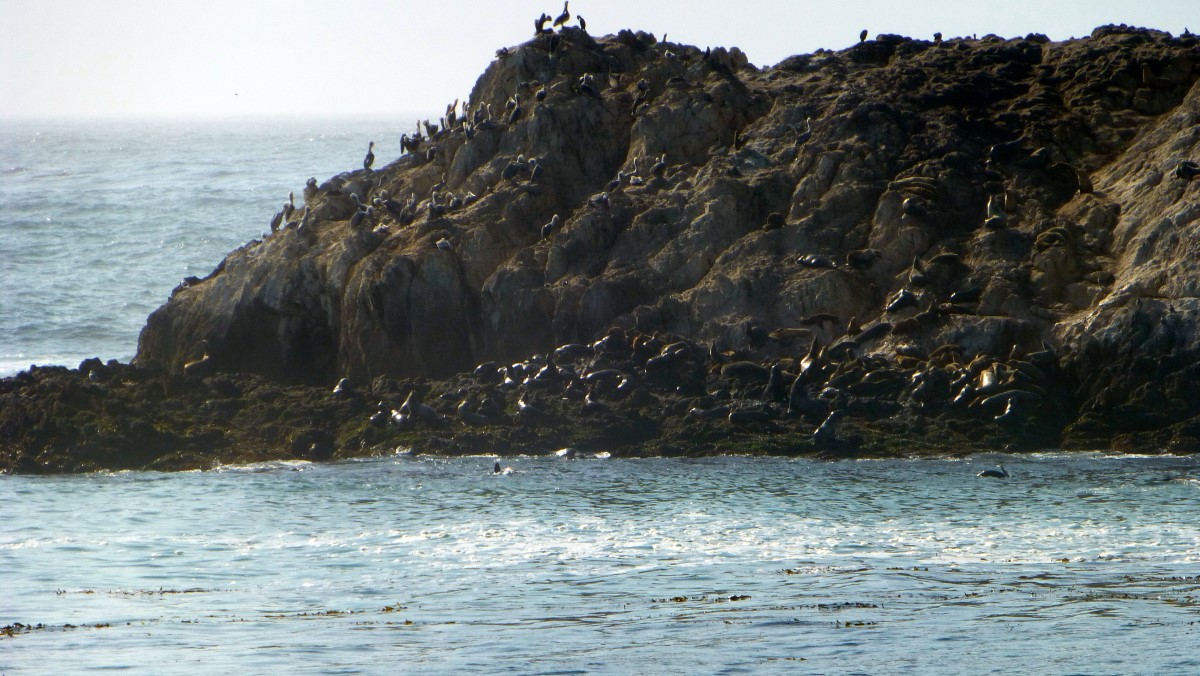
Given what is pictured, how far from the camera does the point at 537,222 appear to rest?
36125 millimetres

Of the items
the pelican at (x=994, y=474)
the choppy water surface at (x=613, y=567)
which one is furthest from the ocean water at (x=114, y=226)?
the pelican at (x=994, y=474)

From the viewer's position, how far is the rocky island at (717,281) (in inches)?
1169

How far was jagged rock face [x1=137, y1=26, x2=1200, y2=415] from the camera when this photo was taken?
31641mm

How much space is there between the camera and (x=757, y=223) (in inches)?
1368

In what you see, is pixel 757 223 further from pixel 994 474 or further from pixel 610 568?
pixel 610 568

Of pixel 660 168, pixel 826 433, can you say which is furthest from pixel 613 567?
pixel 660 168

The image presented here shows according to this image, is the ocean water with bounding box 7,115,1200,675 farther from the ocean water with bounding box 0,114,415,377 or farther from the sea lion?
the ocean water with bounding box 0,114,415,377

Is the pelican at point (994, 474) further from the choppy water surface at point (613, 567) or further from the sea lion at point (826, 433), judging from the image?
the sea lion at point (826, 433)

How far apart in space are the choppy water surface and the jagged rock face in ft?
15.7

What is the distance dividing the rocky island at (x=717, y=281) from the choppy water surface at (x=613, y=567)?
5.43 ft

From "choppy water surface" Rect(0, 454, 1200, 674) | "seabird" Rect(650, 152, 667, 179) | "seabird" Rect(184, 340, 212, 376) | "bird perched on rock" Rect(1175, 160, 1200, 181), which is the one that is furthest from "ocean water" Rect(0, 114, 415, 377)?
"bird perched on rock" Rect(1175, 160, 1200, 181)

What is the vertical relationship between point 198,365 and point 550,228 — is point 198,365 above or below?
below

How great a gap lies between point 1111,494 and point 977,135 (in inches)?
543

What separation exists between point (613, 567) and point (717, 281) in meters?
13.1
